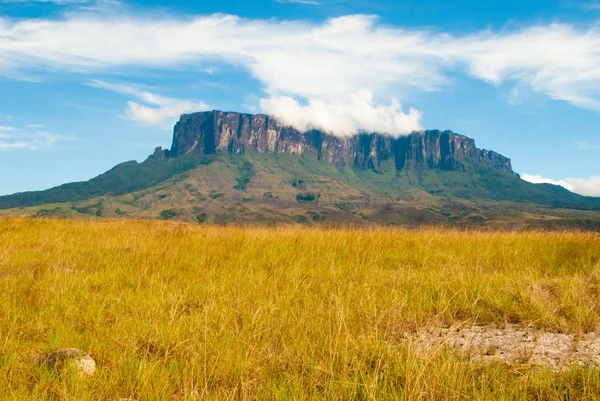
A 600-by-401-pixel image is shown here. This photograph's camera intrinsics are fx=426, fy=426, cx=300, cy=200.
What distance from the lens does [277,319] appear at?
5129 mm

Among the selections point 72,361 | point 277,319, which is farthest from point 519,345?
point 72,361

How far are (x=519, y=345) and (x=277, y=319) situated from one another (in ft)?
8.52

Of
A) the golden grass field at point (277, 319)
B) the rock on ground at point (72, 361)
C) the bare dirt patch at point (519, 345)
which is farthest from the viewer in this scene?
the bare dirt patch at point (519, 345)

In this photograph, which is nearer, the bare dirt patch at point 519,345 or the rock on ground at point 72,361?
the rock on ground at point 72,361

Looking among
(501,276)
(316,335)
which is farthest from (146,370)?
(501,276)

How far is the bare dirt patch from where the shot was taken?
3.99m

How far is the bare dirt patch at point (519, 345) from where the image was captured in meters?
3.99

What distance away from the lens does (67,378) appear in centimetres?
372

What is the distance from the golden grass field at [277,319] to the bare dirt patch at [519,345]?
17 cm

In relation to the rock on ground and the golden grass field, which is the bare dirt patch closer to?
the golden grass field

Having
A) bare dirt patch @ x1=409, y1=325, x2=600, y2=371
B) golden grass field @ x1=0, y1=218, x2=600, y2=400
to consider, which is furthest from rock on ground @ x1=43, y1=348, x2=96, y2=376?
bare dirt patch @ x1=409, y1=325, x2=600, y2=371

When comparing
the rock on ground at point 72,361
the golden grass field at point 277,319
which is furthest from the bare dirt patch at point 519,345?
the rock on ground at point 72,361

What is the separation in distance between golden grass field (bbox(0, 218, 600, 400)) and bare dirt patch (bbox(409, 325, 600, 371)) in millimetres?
166

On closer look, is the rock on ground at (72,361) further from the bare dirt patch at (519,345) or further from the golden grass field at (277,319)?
the bare dirt patch at (519,345)
